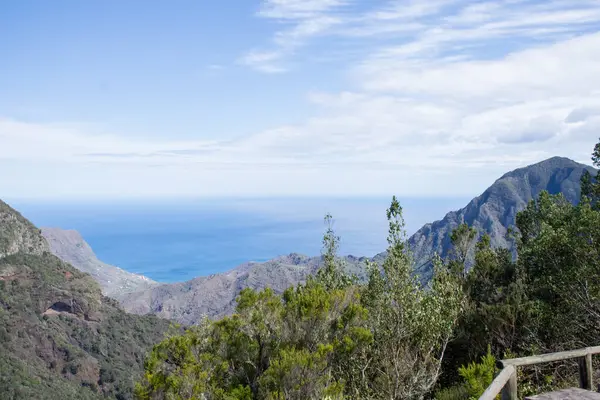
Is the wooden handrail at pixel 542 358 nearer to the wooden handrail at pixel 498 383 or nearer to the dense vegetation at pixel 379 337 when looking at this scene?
the wooden handrail at pixel 498 383

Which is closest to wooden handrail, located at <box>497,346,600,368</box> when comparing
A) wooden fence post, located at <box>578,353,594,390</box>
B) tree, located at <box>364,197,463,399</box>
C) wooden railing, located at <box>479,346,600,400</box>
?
wooden railing, located at <box>479,346,600,400</box>

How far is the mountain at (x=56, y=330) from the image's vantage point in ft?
361

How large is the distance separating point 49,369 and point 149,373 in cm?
12594

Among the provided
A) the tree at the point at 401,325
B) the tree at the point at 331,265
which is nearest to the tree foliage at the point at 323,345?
the tree at the point at 401,325

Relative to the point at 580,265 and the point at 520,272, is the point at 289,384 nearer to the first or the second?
the point at 580,265

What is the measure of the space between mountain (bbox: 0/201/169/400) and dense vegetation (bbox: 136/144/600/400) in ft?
299

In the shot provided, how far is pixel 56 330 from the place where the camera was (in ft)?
466

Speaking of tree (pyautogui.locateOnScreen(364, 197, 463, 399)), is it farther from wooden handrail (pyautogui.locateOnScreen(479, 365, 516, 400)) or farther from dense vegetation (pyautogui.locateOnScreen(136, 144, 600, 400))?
wooden handrail (pyautogui.locateOnScreen(479, 365, 516, 400))

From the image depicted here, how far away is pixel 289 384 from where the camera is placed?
14.0m

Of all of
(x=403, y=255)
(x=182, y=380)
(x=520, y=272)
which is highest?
(x=403, y=255)

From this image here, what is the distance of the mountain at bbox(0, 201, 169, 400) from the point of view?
109938mm

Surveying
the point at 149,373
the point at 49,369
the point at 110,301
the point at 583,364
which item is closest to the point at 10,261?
the point at 110,301

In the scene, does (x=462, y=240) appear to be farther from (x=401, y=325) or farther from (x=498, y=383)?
(x=498, y=383)

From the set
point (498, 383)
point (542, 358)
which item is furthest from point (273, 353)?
point (498, 383)
